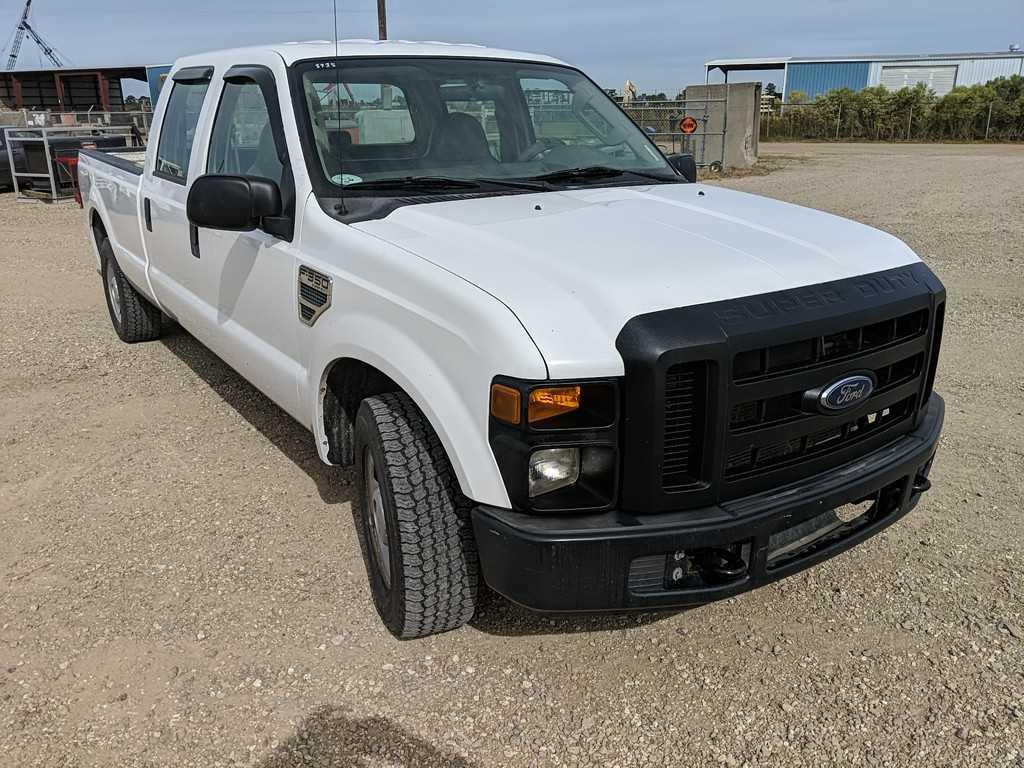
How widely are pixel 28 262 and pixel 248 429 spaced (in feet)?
21.8

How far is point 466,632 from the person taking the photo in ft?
9.97

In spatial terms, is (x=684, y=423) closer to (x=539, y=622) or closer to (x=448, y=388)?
(x=448, y=388)

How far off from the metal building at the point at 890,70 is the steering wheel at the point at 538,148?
46.8m

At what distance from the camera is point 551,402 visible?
225cm

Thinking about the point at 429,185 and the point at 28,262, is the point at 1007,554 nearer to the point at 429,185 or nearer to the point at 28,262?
the point at 429,185

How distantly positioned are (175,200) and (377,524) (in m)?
2.34

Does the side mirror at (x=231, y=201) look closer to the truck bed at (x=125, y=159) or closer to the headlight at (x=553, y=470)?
the headlight at (x=553, y=470)

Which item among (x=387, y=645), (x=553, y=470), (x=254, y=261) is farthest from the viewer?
(x=254, y=261)

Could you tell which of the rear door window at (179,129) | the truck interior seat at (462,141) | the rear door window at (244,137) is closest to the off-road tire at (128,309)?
the rear door window at (179,129)

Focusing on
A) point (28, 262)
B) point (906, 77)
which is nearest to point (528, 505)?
point (28, 262)

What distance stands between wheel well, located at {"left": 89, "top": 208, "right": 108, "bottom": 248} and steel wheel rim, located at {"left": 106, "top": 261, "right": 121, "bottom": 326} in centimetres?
23

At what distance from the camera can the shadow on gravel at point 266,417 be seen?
4141mm

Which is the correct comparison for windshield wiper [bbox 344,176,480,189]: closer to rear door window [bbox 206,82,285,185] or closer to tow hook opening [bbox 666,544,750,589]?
rear door window [bbox 206,82,285,185]

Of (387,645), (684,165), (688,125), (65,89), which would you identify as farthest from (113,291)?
(65,89)
